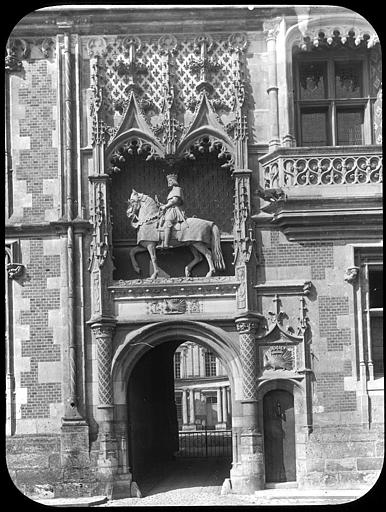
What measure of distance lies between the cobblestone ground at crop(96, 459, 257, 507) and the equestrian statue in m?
4.24

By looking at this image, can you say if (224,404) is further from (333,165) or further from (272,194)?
(333,165)

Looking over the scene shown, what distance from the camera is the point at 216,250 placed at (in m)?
19.4

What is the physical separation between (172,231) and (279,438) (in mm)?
4561

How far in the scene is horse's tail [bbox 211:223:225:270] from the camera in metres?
19.4

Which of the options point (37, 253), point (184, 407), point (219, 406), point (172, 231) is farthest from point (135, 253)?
point (184, 407)

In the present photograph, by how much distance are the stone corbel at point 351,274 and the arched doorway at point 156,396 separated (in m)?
2.64

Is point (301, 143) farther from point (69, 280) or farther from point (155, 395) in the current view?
point (155, 395)

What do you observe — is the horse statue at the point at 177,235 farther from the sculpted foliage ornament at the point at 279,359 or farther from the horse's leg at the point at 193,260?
the sculpted foliage ornament at the point at 279,359

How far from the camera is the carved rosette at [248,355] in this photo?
1870 centimetres

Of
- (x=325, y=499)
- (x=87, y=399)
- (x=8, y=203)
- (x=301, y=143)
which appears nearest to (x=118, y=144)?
(x=8, y=203)

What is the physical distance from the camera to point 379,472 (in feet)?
60.9

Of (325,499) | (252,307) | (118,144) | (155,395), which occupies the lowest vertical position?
(325,499)

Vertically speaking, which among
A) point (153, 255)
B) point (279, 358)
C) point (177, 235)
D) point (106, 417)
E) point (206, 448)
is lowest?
point (206, 448)

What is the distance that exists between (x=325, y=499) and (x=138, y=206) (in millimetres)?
6728
